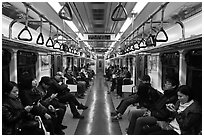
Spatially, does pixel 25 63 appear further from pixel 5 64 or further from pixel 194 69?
pixel 194 69

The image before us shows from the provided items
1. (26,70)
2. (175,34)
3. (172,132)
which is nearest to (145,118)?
(172,132)

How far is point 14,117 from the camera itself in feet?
7.22

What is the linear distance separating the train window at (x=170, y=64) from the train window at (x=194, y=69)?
46 centimetres

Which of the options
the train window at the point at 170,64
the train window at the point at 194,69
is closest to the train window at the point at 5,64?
the train window at the point at 194,69

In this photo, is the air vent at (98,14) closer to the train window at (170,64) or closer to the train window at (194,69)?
the train window at (170,64)

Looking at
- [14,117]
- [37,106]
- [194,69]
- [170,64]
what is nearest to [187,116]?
[194,69]

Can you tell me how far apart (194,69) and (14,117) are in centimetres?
286

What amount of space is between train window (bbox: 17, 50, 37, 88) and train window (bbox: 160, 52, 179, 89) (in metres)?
3.25

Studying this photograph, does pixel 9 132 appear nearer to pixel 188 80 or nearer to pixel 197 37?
pixel 197 37

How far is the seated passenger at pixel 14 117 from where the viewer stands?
83.6 inches

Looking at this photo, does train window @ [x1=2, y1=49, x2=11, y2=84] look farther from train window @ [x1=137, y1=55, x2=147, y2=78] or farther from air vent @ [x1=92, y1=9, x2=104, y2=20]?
train window @ [x1=137, y1=55, x2=147, y2=78]

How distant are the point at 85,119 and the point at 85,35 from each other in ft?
12.2

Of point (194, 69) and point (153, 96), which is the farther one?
point (153, 96)

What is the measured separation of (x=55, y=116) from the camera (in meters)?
3.41
